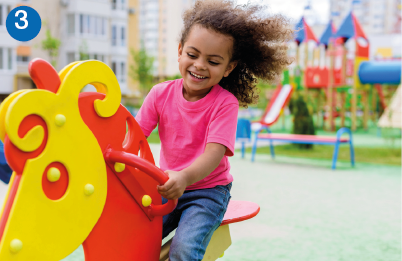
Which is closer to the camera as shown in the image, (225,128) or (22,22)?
(22,22)

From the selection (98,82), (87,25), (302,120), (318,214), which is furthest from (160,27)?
(98,82)

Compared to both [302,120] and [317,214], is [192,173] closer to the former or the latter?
Result: [317,214]

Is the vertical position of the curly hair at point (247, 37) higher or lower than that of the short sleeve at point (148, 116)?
higher

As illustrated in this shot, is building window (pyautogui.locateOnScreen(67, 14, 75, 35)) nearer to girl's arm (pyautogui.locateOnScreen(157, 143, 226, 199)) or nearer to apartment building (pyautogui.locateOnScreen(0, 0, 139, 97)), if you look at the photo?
apartment building (pyautogui.locateOnScreen(0, 0, 139, 97))

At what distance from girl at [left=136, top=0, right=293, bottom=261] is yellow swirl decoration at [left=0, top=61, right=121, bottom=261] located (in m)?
0.40

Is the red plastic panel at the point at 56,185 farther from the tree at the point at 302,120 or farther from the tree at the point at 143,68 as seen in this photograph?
the tree at the point at 143,68

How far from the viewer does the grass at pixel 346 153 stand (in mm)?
7484

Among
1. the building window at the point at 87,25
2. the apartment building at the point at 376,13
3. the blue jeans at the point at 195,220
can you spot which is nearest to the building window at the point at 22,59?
the building window at the point at 87,25

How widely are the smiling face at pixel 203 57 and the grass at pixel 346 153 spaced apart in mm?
6401

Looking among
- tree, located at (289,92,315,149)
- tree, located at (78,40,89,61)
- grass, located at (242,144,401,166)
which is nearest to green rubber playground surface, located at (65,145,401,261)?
grass, located at (242,144,401,166)

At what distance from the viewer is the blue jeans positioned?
1521 millimetres

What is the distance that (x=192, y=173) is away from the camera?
1.45 m

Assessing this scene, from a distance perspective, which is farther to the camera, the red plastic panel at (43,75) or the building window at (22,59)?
the building window at (22,59)

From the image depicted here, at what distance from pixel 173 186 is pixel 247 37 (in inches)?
30.5
